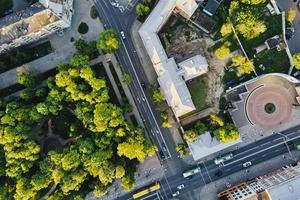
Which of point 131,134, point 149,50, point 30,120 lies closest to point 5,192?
point 30,120

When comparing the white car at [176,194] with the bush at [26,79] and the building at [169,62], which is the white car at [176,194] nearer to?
the building at [169,62]

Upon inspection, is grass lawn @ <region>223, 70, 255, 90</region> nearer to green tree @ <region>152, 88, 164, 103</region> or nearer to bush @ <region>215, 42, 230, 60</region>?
bush @ <region>215, 42, 230, 60</region>

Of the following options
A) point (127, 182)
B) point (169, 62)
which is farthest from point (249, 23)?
point (127, 182)

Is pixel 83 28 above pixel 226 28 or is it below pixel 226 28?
above

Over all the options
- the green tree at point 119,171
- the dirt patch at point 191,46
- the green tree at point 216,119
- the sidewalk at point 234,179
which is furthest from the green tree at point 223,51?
the green tree at point 119,171

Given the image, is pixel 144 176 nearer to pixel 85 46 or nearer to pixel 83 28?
pixel 85 46

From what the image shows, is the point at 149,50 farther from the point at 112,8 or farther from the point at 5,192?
the point at 5,192

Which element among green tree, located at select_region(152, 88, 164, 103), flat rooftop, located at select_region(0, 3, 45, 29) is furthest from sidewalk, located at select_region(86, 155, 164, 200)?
flat rooftop, located at select_region(0, 3, 45, 29)
